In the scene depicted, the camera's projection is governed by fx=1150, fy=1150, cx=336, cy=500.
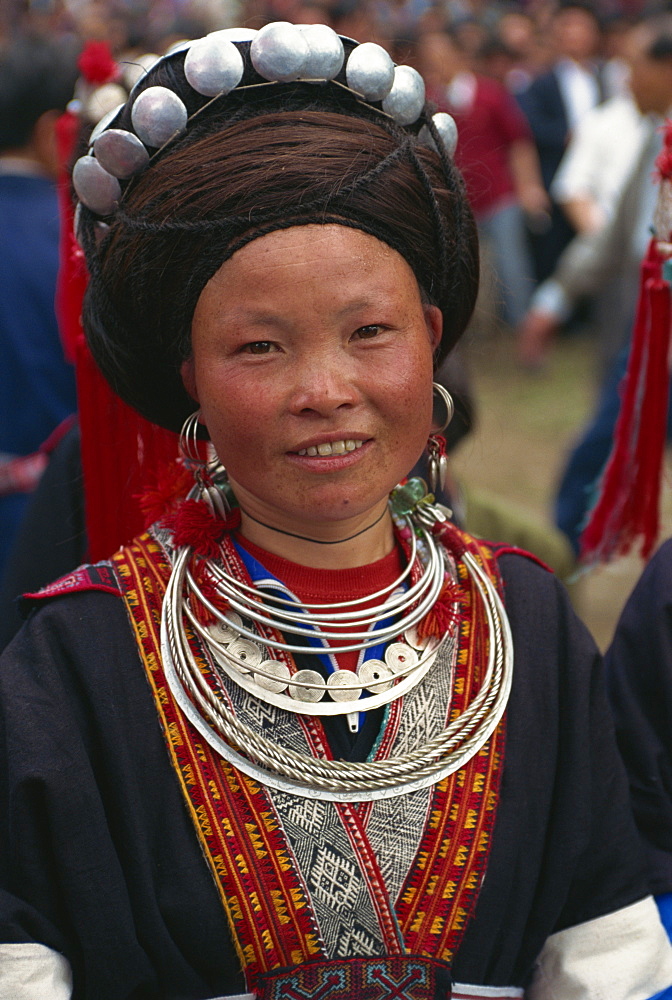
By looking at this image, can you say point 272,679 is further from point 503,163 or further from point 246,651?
point 503,163

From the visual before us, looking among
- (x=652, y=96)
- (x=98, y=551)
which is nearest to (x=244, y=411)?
(x=98, y=551)

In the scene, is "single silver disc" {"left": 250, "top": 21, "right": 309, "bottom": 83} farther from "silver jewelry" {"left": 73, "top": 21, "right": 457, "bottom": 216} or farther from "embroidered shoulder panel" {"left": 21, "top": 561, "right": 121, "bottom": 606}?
"embroidered shoulder panel" {"left": 21, "top": 561, "right": 121, "bottom": 606}

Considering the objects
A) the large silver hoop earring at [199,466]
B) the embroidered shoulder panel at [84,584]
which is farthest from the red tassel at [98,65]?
the embroidered shoulder panel at [84,584]

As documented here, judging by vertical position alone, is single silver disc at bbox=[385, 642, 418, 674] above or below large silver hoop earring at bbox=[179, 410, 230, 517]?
below

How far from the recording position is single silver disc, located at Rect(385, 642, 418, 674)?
1580 mm

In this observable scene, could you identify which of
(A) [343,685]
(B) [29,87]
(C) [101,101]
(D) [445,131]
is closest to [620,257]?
(B) [29,87]

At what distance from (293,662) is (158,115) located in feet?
2.40

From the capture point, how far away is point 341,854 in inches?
58.9

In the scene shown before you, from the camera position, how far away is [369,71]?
1.46 meters

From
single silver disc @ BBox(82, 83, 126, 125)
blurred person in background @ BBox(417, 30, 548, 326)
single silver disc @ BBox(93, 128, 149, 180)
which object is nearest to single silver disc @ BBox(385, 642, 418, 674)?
single silver disc @ BBox(93, 128, 149, 180)

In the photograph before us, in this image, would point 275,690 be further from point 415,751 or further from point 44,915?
point 44,915

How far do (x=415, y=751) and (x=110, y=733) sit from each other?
0.41m

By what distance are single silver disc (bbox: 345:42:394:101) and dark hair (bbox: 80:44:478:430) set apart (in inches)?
1.1

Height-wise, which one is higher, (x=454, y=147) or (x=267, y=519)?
(x=454, y=147)
